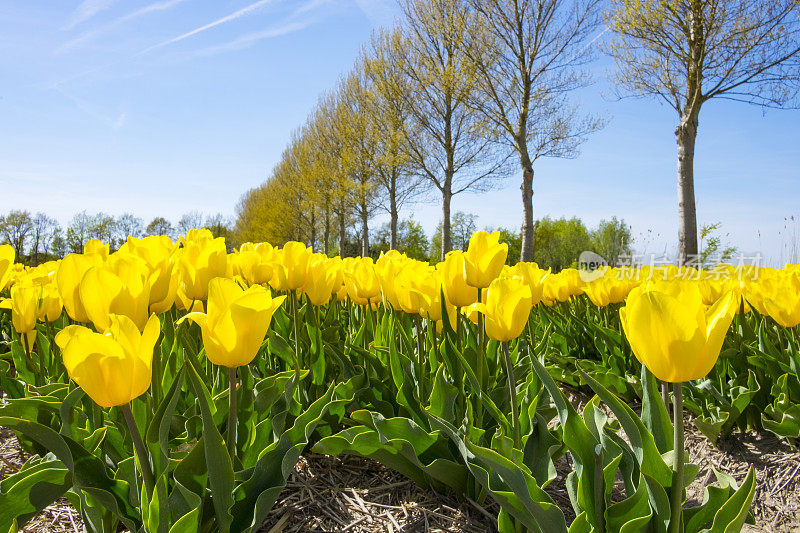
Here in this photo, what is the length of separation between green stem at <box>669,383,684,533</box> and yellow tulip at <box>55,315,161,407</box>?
872mm

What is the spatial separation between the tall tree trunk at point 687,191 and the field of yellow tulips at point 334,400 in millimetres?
7261

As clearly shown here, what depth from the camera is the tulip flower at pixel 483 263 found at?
1.47m

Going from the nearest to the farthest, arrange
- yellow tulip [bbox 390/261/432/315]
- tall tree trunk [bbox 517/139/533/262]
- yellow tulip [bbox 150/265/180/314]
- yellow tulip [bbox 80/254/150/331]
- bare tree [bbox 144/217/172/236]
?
yellow tulip [bbox 80/254/150/331] → yellow tulip [bbox 150/265/180/314] → yellow tulip [bbox 390/261/432/315] → tall tree trunk [bbox 517/139/533/262] → bare tree [bbox 144/217/172/236]

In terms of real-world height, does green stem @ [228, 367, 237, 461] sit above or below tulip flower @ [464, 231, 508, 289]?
below

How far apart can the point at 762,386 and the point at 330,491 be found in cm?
195

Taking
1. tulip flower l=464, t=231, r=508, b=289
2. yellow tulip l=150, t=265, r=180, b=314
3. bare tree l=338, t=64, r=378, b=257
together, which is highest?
bare tree l=338, t=64, r=378, b=257

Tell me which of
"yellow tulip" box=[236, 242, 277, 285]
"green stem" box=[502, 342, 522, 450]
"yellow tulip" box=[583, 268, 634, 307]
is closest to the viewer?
"green stem" box=[502, 342, 522, 450]

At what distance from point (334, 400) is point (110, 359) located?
840 mm

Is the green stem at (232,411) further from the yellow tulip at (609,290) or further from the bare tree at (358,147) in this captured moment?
the bare tree at (358,147)

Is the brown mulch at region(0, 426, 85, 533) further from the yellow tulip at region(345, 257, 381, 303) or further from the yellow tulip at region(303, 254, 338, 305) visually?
the yellow tulip at region(345, 257, 381, 303)

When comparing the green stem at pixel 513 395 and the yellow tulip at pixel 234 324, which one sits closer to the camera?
the yellow tulip at pixel 234 324

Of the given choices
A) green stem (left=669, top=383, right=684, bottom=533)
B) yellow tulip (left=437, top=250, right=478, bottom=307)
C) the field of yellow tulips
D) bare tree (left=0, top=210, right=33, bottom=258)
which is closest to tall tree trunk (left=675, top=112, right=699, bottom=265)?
the field of yellow tulips

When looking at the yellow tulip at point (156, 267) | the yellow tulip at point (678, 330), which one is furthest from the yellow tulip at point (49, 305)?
the yellow tulip at point (678, 330)

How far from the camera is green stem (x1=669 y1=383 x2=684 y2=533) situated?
0.81 m
